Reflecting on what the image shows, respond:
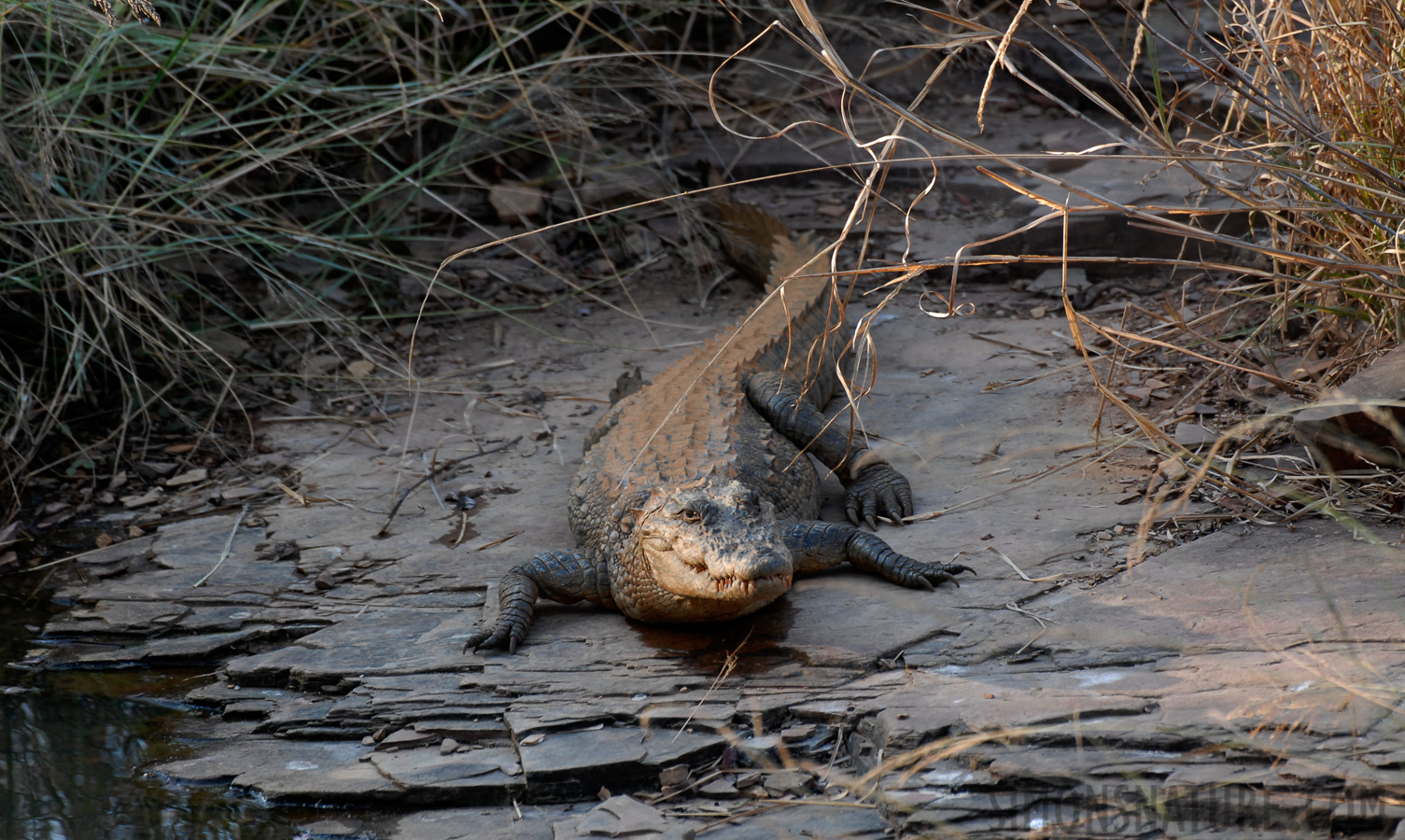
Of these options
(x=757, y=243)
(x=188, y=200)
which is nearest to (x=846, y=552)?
(x=757, y=243)

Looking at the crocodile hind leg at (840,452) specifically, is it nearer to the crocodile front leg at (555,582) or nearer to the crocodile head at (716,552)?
the crocodile head at (716,552)

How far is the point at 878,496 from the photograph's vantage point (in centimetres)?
422

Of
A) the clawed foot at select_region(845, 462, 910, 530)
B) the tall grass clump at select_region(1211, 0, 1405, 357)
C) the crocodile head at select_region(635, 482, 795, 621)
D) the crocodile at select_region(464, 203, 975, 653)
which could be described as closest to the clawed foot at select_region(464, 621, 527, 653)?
the crocodile at select_region(464, 203, 975, 653)

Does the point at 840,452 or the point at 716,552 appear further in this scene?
the point at 840,452

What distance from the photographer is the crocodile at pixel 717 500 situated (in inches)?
128

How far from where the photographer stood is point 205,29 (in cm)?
603

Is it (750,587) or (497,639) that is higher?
(750,587)

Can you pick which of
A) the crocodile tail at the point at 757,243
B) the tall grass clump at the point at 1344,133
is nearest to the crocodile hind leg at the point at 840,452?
the crocodile tail at the point at 757,243

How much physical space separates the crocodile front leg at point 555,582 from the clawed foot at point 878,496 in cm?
104

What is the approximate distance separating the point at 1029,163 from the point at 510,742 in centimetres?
581

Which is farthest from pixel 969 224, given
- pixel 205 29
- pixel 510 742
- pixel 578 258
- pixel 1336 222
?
pixel 510 742

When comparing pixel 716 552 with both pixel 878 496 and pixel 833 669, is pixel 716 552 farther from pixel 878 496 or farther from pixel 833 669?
pixel 878 496

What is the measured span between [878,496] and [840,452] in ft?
1.08

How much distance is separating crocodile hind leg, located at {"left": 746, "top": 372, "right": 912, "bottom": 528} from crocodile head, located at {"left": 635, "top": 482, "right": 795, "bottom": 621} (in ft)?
2.72
